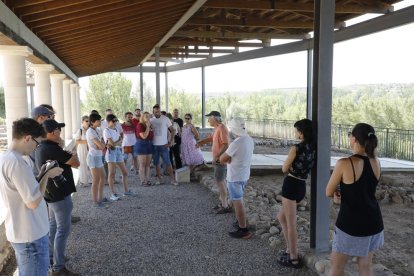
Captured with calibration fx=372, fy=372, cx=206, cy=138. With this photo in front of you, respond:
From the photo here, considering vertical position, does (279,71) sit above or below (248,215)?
above

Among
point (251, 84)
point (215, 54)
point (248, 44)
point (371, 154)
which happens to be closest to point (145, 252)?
point (371, 154)

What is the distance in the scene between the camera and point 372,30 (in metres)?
8.98

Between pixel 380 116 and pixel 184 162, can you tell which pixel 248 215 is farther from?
pixel 380 116

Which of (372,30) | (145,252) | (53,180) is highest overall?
(372,30)

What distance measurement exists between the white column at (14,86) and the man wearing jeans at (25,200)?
2.80 m

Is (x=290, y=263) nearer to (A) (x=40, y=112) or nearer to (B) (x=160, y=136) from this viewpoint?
(A) (x=40, y=112)

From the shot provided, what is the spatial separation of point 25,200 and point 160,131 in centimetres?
504

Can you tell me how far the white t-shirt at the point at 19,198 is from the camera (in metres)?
2.34

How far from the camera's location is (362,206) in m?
2.62

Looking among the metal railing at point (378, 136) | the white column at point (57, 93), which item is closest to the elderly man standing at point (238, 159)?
the white column at point (57, 93)

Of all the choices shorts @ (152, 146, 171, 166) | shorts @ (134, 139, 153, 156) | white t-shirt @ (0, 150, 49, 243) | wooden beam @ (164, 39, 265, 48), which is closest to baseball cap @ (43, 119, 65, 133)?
white t-shirt @ (0, 150, 49, 243)

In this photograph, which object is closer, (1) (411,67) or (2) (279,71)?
(1) (411,67)

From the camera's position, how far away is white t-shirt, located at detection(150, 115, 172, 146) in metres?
7.38

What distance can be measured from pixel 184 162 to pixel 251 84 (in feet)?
162
